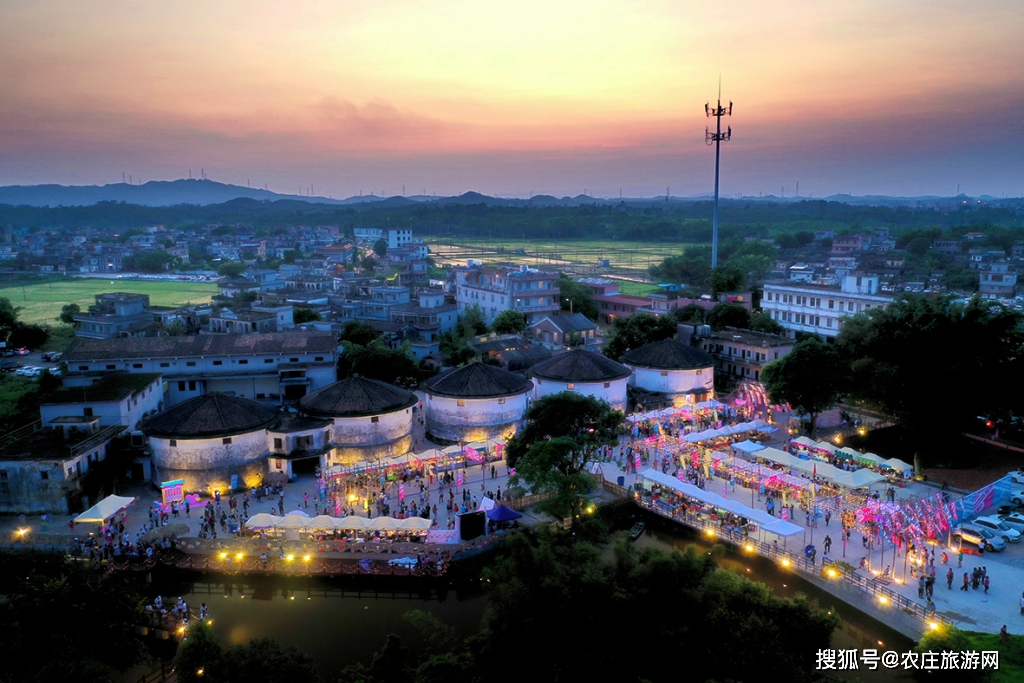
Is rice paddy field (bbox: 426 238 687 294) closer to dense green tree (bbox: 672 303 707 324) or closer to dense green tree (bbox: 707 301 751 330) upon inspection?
dense green tree (bbox: 672 303 707 324)

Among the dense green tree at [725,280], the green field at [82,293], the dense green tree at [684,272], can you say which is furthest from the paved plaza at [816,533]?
the dense green tree at [684,272]

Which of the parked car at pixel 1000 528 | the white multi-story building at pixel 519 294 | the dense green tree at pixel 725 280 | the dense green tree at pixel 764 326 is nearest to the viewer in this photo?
the parked car at pixel 1000 528

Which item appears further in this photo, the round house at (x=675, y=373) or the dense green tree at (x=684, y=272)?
the dense green tree at (x=684, y=272)

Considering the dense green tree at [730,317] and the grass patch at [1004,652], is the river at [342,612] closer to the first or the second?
the grass patch at [1004,652]

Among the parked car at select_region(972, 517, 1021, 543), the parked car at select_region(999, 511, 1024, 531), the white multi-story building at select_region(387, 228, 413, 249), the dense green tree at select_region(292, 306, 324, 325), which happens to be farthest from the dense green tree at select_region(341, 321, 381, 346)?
the white multi-story building at select_region(387, 228, 413, 249)

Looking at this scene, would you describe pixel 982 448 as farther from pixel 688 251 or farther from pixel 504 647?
pixel 688 251

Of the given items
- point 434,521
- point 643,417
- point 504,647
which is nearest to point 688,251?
point 643,417
